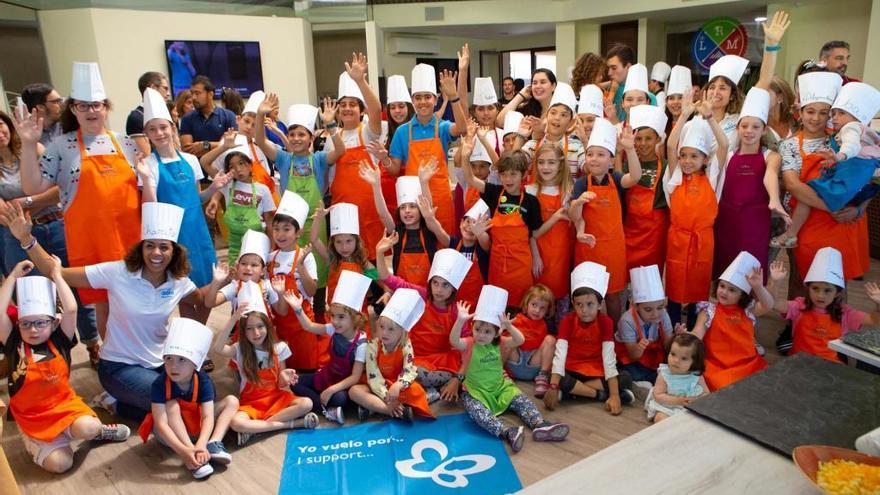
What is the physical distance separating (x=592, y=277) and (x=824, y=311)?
125 cm

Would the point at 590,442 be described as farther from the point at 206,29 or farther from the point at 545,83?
the point at 206,29

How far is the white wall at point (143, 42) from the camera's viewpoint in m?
7.28

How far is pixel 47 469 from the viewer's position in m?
2.66

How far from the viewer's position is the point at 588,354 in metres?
3.19

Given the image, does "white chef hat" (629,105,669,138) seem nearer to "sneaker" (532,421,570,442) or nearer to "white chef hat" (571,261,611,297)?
"white chef hat" (571,261,611,297)

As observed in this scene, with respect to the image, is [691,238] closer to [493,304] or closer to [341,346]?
[493,304]

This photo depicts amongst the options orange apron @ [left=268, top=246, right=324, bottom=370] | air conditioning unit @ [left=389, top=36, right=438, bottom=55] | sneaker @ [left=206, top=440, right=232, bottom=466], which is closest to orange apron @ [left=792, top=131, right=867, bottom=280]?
orange apron @ [left=268, top=246, right=324, bottom=370]

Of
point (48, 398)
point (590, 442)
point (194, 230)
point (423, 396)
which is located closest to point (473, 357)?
point (423, 396)

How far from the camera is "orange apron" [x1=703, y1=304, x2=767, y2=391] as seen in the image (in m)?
3.05

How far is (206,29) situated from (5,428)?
689 cm

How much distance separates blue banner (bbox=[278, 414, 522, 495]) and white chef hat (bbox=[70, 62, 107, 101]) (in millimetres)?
2044

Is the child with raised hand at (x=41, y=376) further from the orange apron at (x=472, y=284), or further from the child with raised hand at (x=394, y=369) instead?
the orange apron at (x=472, y=284)

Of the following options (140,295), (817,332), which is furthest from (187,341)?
(817,332)

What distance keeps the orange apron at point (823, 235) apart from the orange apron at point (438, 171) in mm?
2084
